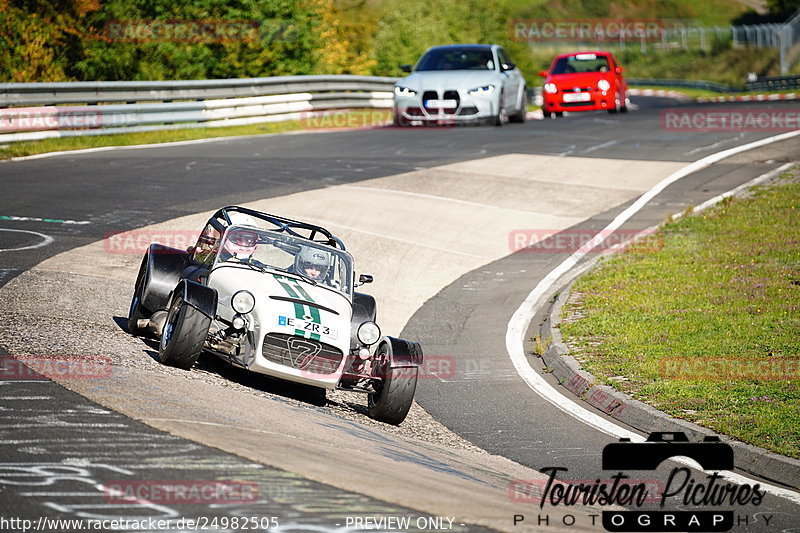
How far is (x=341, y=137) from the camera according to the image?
2661cm

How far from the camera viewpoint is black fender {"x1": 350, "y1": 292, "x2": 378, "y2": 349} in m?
10.0

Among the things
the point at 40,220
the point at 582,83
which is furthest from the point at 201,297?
the point at 582,83

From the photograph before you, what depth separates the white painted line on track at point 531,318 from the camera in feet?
30.2

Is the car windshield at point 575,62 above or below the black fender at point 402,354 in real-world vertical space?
above

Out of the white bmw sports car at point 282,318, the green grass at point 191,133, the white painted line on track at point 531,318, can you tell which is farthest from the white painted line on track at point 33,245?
the green grass at point 191,133

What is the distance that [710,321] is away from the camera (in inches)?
491

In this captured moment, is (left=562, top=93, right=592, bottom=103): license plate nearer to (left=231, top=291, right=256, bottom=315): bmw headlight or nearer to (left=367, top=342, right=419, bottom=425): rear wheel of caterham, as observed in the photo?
(left=367, top=342, right=419, bottom=425): rear wheel of caterham

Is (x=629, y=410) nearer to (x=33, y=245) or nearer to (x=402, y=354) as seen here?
(x=402, y=354)

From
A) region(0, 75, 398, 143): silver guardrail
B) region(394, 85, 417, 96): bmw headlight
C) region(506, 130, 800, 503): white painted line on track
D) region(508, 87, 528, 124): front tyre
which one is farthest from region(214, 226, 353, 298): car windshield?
region(508, 87, 528, 124): front tyre

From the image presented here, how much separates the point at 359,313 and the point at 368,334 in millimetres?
678

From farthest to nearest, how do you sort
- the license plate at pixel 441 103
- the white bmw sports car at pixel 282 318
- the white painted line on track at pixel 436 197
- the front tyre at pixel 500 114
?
the front tyre at pixel 500 114, the license plate at pixel 441 103, the white painted line on track at pixel 436 197, the white bmw sports car at pixel 282 318

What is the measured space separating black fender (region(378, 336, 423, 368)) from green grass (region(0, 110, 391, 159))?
14.3m

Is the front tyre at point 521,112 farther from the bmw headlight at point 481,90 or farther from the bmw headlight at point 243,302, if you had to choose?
the bmw headlight at point 243,302

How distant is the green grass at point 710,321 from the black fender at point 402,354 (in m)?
2.17
